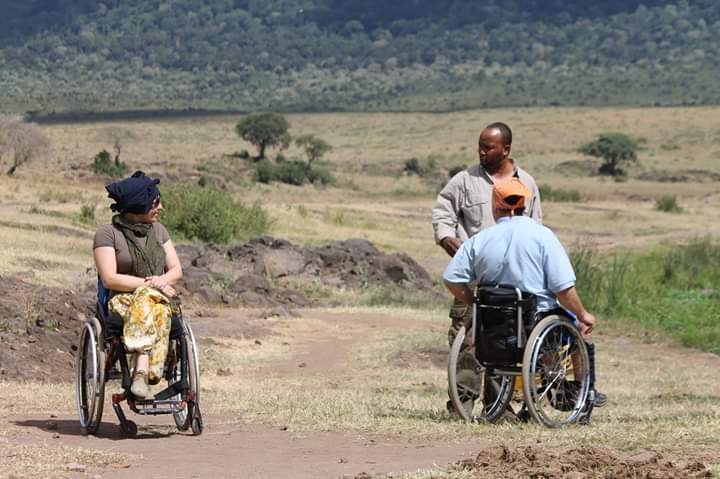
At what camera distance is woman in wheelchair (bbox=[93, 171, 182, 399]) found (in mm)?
8625

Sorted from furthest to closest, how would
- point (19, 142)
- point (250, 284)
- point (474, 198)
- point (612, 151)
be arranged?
point (612, 151) → point (19, 142) → point (250, 284) → point (474, 198)

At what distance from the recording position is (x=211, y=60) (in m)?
154

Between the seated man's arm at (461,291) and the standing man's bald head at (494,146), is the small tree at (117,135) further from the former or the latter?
the seated man's arm at (461,291)

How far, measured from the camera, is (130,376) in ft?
28.7

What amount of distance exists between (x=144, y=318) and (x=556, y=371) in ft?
8.15

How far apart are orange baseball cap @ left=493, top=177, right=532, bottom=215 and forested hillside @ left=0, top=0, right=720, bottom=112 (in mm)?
101057

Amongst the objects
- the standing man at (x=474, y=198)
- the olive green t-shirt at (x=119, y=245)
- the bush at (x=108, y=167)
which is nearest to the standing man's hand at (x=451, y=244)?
the standing man at (x=474, y=198)

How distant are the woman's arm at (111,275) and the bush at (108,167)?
45274 millimetres

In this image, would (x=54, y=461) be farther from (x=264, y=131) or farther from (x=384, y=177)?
(x=264, y=131)

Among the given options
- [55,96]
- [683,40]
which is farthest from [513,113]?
[683,40]

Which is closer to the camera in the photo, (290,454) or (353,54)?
(290,454)

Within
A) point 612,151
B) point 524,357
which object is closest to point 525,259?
point 524,357

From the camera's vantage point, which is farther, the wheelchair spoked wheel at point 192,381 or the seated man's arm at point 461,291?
the seated man's arm at point 461,291

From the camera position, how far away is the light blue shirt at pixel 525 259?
28.6 feet
